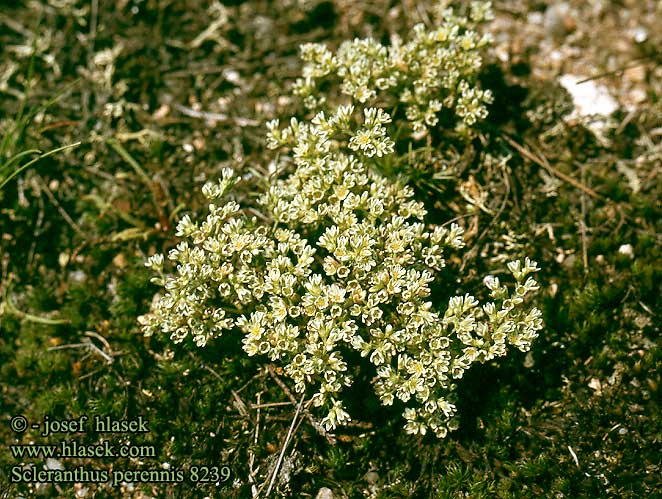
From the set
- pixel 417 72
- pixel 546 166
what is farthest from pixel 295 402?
pixel 546 166

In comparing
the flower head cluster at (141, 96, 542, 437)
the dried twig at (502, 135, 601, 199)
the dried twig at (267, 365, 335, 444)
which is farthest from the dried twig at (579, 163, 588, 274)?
the dried twig at (267, 365, 335, 444)

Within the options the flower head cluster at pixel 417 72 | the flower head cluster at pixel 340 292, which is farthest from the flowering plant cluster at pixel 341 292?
the flower head cluster at pixel 417 72

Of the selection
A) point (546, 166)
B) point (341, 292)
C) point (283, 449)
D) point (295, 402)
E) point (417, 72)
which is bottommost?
point (283, 449)

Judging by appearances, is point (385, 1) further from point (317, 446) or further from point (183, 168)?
point (317, 446)

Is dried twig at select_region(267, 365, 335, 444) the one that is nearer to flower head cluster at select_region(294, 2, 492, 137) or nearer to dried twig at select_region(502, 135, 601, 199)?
flower head cluster at select_region(294, 2, 492, 137)

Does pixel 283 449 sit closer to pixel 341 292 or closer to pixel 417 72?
pixel 341 292

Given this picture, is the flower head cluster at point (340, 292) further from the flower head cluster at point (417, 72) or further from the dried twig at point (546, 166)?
the dried twig at point (546, 166)
